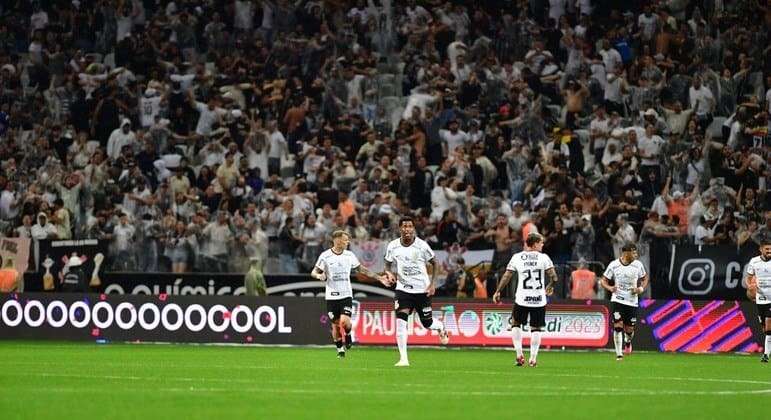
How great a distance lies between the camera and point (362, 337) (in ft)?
114

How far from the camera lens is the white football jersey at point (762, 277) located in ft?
95.9

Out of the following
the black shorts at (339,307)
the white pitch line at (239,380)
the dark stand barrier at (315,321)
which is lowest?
the white pitch line at (239,380)

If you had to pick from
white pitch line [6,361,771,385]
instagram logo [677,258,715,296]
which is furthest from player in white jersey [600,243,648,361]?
white pitch line [6,361,771,385]

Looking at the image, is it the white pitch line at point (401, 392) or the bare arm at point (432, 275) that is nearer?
the white pitch line at point (401, 392)

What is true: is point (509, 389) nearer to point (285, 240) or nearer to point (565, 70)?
point (285, 240)

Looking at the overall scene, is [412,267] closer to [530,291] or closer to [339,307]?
[530,291]

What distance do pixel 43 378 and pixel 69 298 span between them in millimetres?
14829

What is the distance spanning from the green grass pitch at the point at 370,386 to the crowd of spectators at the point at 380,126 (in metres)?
4.53

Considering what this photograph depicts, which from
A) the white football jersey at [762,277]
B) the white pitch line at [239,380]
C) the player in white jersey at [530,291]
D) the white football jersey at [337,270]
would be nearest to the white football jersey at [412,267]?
the player in white jersey at [530,291]

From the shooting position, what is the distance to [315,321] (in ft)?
114

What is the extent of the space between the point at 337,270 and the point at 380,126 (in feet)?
37.0

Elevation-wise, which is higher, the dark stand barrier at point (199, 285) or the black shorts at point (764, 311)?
the dark stand barrier at point (199, 285)

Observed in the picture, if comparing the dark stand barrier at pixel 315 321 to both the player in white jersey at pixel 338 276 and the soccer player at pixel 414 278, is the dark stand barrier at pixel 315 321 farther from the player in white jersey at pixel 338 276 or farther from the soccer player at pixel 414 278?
the soccer player at pixel 414 278

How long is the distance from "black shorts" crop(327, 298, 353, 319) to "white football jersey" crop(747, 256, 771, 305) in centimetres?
822
